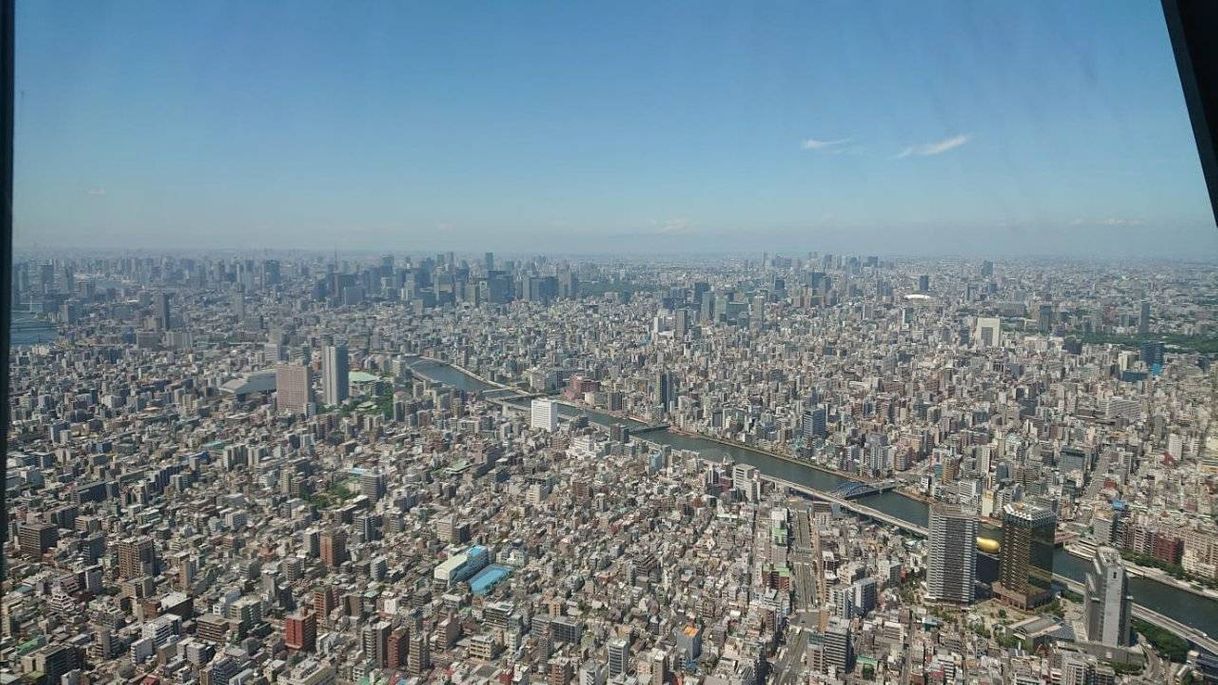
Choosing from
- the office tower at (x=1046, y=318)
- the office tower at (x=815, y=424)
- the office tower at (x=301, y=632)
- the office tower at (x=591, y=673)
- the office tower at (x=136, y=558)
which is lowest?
the office tower at (x=591, y=673)

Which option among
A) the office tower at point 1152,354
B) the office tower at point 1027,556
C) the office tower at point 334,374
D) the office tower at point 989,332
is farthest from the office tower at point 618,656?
the office tower at point 989,332

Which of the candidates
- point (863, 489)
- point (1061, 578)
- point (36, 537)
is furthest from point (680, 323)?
point (36, 537)

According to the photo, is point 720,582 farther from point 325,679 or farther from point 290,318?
point 290,318

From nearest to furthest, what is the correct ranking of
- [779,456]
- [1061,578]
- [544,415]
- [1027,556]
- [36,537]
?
[36,537] → [1061,578] → [1027,556] → [779,456] → [544,415]

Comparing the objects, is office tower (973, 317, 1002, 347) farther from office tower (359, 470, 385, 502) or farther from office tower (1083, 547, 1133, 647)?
office tower (359, 470, 385, 502)

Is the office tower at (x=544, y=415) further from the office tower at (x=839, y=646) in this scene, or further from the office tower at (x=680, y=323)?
the office tower at (x=839, y=646)

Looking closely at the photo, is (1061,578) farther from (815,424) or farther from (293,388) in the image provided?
(293,388)

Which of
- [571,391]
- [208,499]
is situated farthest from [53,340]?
[571,391]
